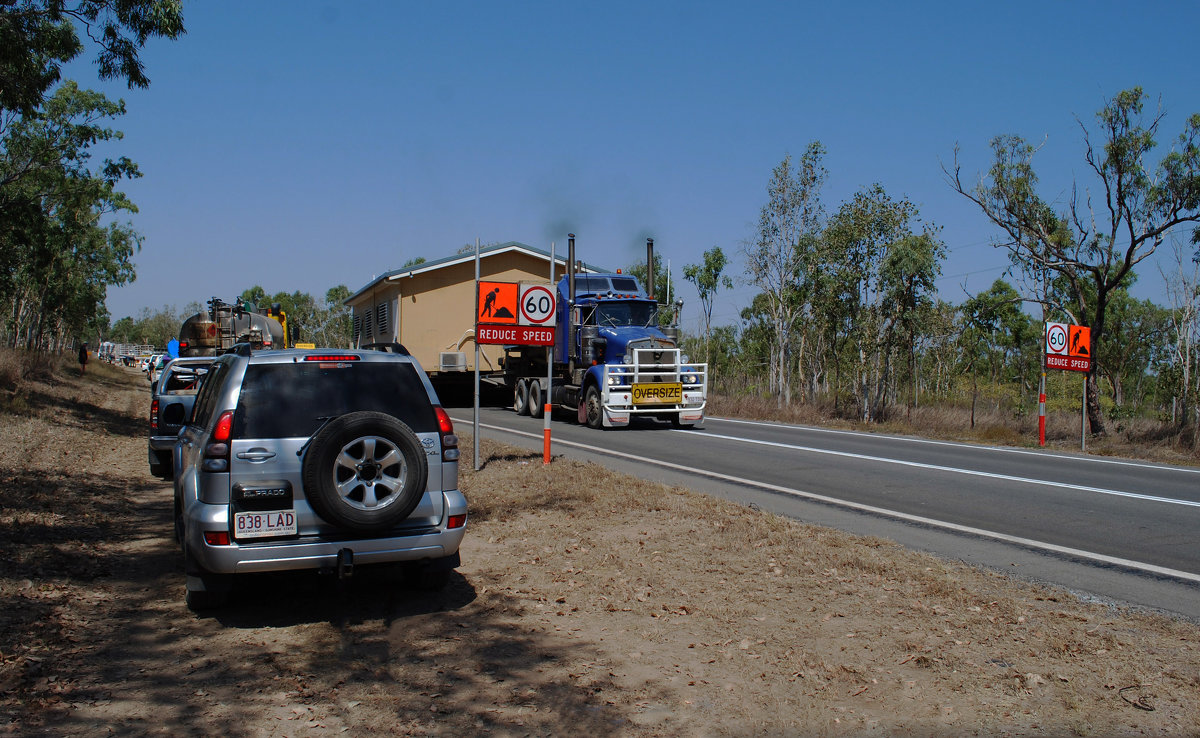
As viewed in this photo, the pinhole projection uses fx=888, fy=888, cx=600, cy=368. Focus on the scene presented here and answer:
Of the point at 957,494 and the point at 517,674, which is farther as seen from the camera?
the point at 957,494

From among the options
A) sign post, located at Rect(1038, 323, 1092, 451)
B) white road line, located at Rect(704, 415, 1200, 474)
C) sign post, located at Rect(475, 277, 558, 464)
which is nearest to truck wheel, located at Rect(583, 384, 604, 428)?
white road line, located at Rect(704, 415, 1200, 474)

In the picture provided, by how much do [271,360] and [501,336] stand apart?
7115 mm

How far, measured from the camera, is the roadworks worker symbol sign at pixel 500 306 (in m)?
13.1

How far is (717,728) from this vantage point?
14.1ft

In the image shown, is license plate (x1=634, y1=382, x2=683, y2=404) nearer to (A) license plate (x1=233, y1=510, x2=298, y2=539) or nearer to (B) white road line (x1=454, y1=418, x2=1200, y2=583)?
(B) white road line (x1=454, y1=418, x2=1200, y2=583)

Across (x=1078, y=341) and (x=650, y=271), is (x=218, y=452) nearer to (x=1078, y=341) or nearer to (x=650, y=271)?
(x=650, y=271)

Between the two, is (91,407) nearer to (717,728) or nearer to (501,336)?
(501,336)

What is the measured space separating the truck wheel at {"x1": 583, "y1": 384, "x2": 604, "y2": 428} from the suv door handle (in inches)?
583

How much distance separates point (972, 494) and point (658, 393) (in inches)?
372

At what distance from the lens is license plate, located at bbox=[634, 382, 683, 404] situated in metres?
19.9

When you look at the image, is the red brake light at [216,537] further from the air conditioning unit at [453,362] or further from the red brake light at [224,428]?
the air conditioning unit at [453,362]

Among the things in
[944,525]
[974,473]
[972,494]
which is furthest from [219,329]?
[944,525]

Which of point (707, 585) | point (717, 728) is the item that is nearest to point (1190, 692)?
point (717, 728)

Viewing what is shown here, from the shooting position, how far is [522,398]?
26.0 meters
